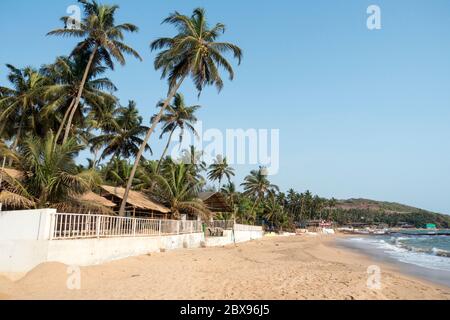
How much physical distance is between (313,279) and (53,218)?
7773mm

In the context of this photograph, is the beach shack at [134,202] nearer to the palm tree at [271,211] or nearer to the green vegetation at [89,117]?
the green vegetation at [89,117]

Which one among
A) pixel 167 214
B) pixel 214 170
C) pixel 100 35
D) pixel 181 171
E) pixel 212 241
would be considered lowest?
pixel 212 241

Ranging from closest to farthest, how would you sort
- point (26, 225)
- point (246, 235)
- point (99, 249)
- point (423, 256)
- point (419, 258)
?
point (26, 225), point (99, 249), point (419, 258), point (423, 256), point (246, 235)

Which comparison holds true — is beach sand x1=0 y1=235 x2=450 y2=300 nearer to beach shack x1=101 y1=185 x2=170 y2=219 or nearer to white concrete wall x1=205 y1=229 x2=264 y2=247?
beach shack x1=101 y1=185 x2=170 y2=219

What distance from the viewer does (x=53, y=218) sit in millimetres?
9344

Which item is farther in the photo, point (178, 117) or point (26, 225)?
point (178, 117)

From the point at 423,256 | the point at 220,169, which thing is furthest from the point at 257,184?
the point at 423,256

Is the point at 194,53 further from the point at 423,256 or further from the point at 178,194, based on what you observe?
the point at 423,256

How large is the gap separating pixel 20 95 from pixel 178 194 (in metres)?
12.2

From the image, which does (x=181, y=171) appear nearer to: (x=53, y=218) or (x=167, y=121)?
(x=167, y=121)

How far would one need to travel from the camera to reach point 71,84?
21516mm

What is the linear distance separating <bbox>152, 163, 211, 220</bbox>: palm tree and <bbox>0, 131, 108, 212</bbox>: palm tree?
1294 centimetres

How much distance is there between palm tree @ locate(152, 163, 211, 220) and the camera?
2580 centimetres
